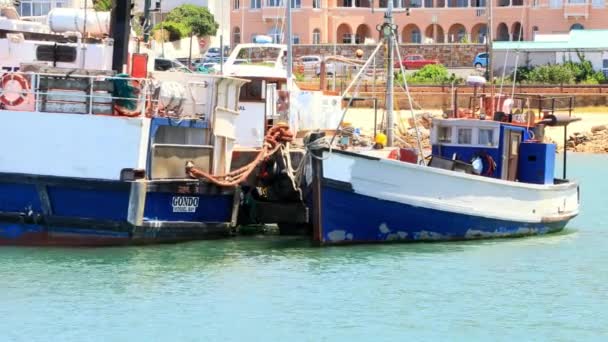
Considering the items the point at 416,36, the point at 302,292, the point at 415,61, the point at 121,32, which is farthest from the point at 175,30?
the point at 302,292

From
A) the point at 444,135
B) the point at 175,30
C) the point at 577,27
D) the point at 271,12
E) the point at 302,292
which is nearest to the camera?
the point at 302,292

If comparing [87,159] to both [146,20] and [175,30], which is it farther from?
[175,30]

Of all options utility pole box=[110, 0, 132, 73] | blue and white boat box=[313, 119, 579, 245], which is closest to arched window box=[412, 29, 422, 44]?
blue and white boat box=[313, 119, 579, 245]

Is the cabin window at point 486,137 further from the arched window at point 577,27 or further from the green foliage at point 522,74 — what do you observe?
the arched window at point 577,27

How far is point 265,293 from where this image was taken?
19000mm

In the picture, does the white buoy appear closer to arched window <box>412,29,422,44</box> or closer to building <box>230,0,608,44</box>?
building <box>230,0,608,44</box>

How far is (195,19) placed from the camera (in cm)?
7738

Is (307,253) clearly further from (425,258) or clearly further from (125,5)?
(125,5)

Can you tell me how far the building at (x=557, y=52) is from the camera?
66062mm

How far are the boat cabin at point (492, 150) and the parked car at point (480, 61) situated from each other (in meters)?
45.0

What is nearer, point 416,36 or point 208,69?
point 208,69

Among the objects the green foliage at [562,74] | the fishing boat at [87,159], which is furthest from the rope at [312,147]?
the green foliage at [562,74]

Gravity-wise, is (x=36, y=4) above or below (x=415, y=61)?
below

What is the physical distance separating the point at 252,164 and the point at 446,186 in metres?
3.40
